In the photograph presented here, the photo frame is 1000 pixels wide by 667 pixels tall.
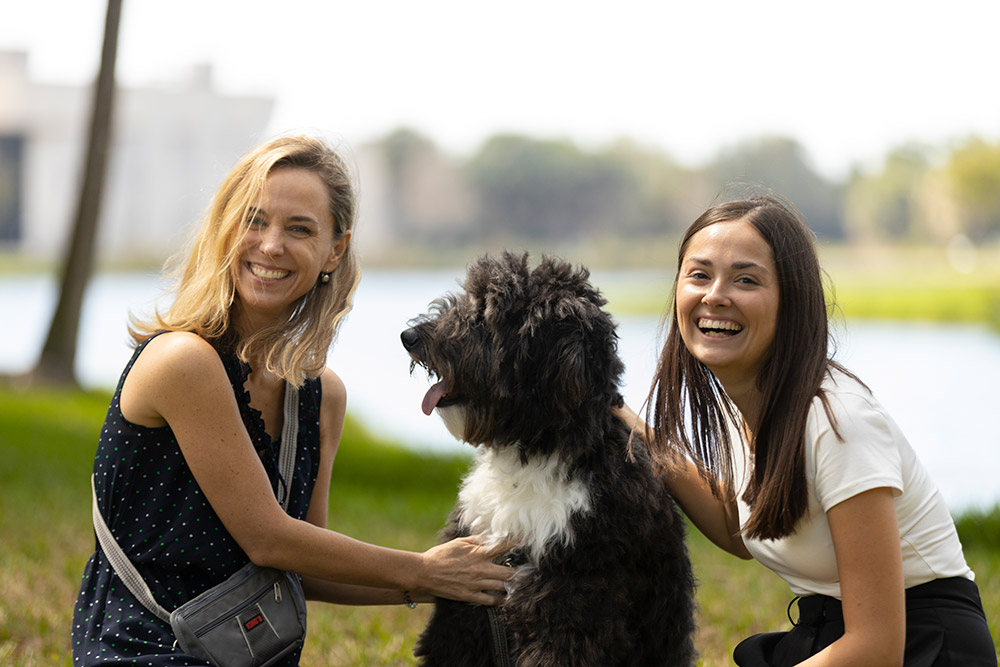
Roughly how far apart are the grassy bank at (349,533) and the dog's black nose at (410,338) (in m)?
1.71

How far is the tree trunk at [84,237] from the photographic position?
1234 centimetres

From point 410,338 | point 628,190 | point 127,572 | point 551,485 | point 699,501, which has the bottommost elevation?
point 127,572

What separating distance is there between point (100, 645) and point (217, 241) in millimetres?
1241

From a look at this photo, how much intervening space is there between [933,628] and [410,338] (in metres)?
1.69

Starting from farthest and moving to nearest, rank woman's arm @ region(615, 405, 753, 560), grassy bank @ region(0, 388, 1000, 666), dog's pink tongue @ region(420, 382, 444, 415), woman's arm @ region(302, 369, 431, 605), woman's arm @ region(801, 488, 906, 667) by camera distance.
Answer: grassy bank @ region(0, 388, 1000, 666) < woman's arm @ region(302, 369, 431, 605) < woman's arm @ region(615, 405, 753, 560) < dog's pink tongue @ region(420, 382, 444, 415) < woman's arm @ region(801, 488, 906, 667)

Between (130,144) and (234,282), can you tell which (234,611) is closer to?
(234,282)

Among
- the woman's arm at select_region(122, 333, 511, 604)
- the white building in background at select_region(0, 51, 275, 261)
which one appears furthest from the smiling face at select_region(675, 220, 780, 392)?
the white building in background at select_region(0, 51, 275, 261)

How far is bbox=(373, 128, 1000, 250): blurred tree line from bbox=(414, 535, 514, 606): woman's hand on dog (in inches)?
651

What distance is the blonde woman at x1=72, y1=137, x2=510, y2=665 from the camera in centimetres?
279

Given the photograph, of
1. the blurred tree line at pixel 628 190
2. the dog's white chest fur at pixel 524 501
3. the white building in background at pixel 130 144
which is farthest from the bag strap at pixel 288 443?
the white building in background at pixel 130 144

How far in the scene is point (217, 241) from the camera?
118 inches

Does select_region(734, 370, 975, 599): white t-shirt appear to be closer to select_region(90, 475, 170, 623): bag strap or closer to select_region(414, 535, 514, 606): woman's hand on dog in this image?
select_region(414, 535, 514, 606): woman's hand on dog

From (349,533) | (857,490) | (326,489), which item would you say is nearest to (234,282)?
(326,489)

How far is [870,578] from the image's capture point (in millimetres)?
2492
